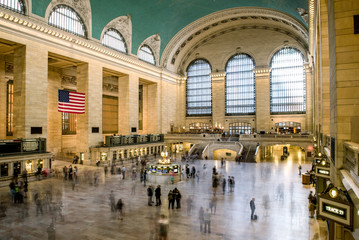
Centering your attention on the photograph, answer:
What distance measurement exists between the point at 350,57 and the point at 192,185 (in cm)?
1180

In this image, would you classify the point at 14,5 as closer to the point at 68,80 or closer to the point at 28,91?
the point at 28,91

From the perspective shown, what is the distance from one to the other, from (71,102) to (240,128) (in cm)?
2650

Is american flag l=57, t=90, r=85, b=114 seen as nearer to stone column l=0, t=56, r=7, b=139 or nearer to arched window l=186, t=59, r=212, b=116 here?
stone column l=0, t=56, r=7, b=139

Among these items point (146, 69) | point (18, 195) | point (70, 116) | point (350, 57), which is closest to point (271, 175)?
point (350, 57)

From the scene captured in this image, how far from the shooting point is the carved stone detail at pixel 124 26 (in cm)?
2777

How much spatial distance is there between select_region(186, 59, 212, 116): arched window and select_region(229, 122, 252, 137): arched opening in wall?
4581mm

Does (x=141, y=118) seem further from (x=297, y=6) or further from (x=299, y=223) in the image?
(x=299, y=223)

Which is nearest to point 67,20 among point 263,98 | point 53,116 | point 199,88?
point 53,116

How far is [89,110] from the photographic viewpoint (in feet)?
81.7

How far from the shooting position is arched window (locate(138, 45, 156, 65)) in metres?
33.7

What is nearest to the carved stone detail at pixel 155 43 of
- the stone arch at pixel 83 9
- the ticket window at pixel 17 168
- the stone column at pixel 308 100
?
the stone arch at pixel 83 9

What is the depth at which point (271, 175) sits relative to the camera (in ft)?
60.1

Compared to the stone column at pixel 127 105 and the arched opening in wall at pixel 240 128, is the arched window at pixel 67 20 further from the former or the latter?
the arched opening in wall at pixel 240 128

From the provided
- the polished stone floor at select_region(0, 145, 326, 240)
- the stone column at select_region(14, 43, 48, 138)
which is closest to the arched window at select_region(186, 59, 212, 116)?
the stone column at select_region(14, 43, 48, 138)
